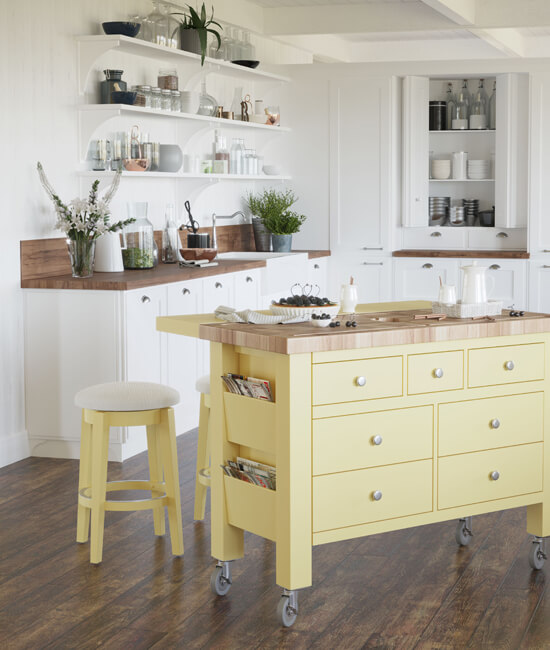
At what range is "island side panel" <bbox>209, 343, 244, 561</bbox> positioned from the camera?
3443 millimetres

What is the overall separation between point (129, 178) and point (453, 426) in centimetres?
329

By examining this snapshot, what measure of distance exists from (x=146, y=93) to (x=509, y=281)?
10.7ft

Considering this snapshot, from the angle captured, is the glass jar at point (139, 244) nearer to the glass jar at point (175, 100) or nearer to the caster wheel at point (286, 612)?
the glass jar at point (175, 100)

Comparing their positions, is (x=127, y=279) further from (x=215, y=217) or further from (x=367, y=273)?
(x=367, y=273)

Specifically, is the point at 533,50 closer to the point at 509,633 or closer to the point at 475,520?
the point at 475,520

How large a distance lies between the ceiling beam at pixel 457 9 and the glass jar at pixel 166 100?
64.4 inches

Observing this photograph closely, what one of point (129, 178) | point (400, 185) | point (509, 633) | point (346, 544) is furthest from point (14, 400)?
point (400, 185)

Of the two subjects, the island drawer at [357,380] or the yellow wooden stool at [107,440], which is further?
the yellow wooden stool at [107,440]

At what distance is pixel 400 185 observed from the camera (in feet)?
26.2

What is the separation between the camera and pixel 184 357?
5.66m

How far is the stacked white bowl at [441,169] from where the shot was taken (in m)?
8.11

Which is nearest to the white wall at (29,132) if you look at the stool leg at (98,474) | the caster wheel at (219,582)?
the stool leg at (98,474)

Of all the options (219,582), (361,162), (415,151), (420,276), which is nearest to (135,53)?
(361,162)

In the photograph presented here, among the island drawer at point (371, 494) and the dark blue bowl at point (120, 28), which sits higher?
the dark blue bowl at point (120, 28)
